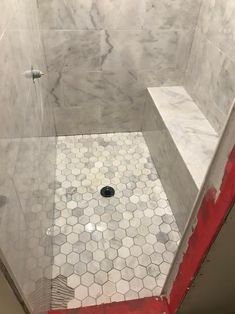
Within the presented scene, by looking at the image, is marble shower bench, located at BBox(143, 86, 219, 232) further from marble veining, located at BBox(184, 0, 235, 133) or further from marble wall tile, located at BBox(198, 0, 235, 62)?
marble wall tile, located at BBox(198, 0, 235, 62)

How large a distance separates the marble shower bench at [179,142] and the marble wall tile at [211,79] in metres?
0.07

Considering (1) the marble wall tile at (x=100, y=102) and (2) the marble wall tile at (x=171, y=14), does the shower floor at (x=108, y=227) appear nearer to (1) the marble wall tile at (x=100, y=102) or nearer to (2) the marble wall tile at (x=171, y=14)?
(1) the marble wall tile at (x=100, y=102)

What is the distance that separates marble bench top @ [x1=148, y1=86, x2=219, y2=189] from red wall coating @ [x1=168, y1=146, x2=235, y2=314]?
477mm

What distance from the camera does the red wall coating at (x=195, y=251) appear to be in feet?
1.79

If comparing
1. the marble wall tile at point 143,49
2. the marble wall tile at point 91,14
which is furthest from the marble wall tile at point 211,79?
the marble wall tile at point 91,14

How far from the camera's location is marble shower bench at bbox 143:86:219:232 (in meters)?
1.33

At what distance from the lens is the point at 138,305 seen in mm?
1123

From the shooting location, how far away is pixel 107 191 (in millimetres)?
1584

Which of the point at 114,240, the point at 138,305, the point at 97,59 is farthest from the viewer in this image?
the point at 97,59

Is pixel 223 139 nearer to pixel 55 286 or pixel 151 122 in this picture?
pixel 55 286

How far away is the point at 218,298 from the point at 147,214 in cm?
62

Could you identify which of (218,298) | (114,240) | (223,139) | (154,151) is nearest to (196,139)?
(154,151)

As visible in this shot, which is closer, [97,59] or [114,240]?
[114,240]

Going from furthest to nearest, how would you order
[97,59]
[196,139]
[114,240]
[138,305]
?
[97,59], [196,139], [114,240], [138,305]
